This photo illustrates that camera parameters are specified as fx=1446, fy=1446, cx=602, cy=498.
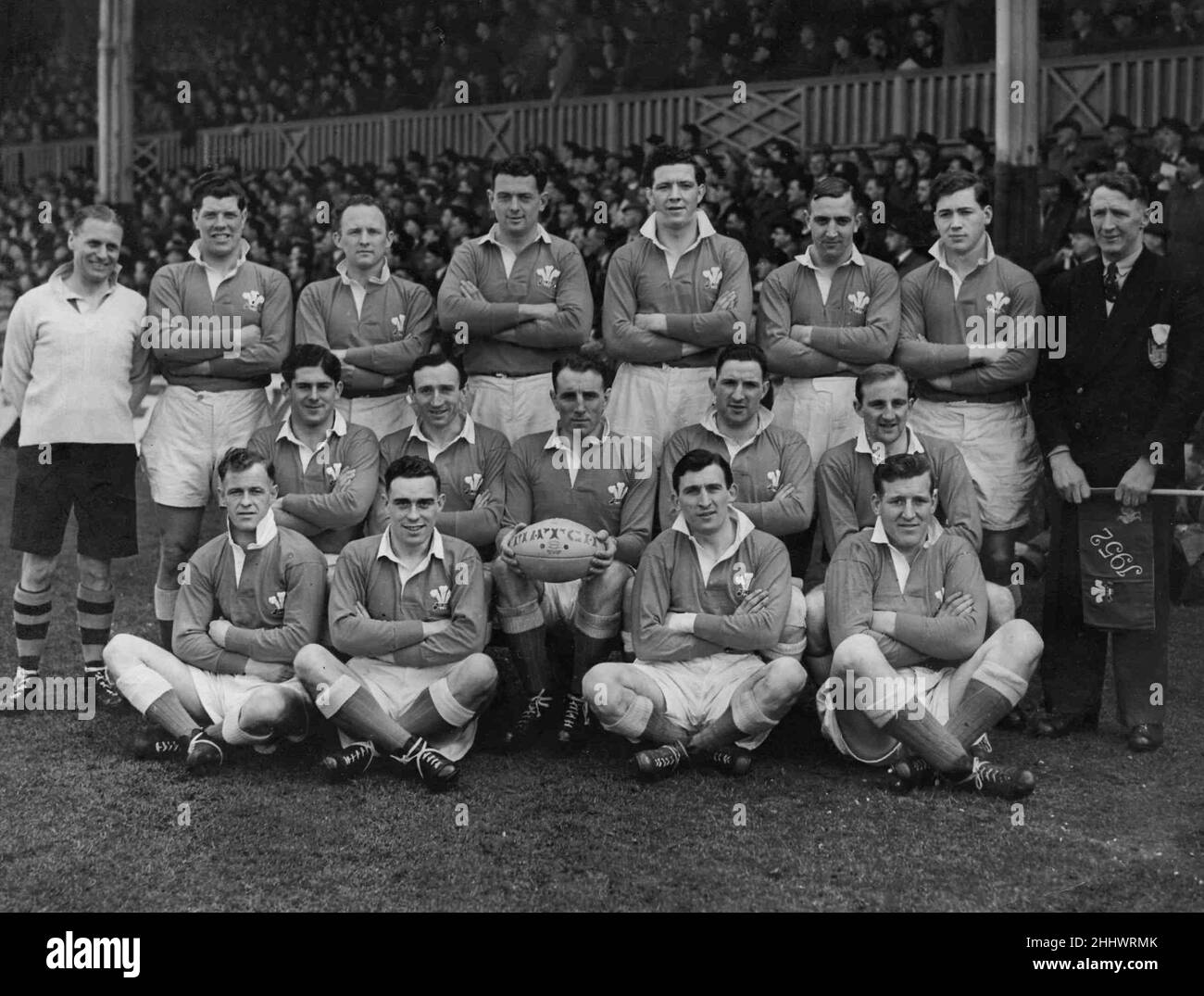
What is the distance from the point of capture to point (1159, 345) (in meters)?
5.64

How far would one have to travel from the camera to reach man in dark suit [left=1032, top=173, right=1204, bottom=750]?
5613mm

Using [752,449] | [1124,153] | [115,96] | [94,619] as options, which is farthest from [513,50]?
[752,449]

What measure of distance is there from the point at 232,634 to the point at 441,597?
794 mm

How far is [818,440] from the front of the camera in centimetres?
623

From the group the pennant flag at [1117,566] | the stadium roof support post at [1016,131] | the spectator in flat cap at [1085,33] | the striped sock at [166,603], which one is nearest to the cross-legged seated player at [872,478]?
the pennant flag at [1117,566]

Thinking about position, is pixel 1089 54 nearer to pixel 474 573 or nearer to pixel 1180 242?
pixel 1180 242

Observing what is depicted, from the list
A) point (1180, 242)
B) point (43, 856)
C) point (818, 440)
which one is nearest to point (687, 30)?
point (1180, 242)

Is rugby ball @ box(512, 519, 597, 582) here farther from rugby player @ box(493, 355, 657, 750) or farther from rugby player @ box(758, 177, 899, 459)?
rugby player @ box(758, 177, 899, 459)

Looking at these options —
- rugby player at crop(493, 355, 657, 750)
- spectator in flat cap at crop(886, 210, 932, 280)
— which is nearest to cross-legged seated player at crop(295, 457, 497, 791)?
rugby player at crop(493, 355, 657, 750)

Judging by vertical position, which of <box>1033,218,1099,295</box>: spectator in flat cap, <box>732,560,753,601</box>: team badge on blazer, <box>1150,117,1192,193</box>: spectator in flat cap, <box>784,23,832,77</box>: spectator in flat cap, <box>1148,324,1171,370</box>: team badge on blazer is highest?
<box>784,23,832,77</box>: spectator in flat cap

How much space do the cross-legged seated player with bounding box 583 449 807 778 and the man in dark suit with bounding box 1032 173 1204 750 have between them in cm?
127

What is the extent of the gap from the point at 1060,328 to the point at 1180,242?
3.68 meters

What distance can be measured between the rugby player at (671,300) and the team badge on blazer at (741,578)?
0.89 metres

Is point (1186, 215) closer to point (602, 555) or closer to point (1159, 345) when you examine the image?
point (1159, 345)
